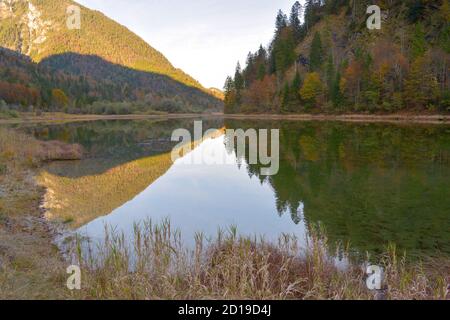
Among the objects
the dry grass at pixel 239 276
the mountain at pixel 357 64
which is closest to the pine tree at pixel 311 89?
the mountain at pixel 357 64

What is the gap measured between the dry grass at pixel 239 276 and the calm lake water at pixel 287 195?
268cm

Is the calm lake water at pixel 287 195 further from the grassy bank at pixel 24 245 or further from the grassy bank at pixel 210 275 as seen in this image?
the grassy bank at pixel 210 275

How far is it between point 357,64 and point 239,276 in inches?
2995

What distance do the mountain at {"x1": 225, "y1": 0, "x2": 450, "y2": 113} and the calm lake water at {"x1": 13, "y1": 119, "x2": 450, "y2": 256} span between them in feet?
131

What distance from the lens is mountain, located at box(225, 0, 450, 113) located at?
65875mm

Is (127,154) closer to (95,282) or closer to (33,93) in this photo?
(95,282)

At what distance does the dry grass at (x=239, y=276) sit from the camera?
656cm

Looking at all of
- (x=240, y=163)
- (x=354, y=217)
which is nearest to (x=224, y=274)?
(x=354, y=217)

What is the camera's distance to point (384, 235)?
11539mm

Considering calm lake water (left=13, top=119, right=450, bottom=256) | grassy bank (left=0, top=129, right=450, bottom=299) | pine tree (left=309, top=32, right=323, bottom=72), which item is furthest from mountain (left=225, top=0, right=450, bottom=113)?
grassy bank (left=0, top=129, right=450, bottom=299)

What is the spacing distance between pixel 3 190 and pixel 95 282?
1211cm

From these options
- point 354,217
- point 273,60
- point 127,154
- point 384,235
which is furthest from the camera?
point 273,60

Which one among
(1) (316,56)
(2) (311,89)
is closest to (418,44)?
(2) (311,89)
